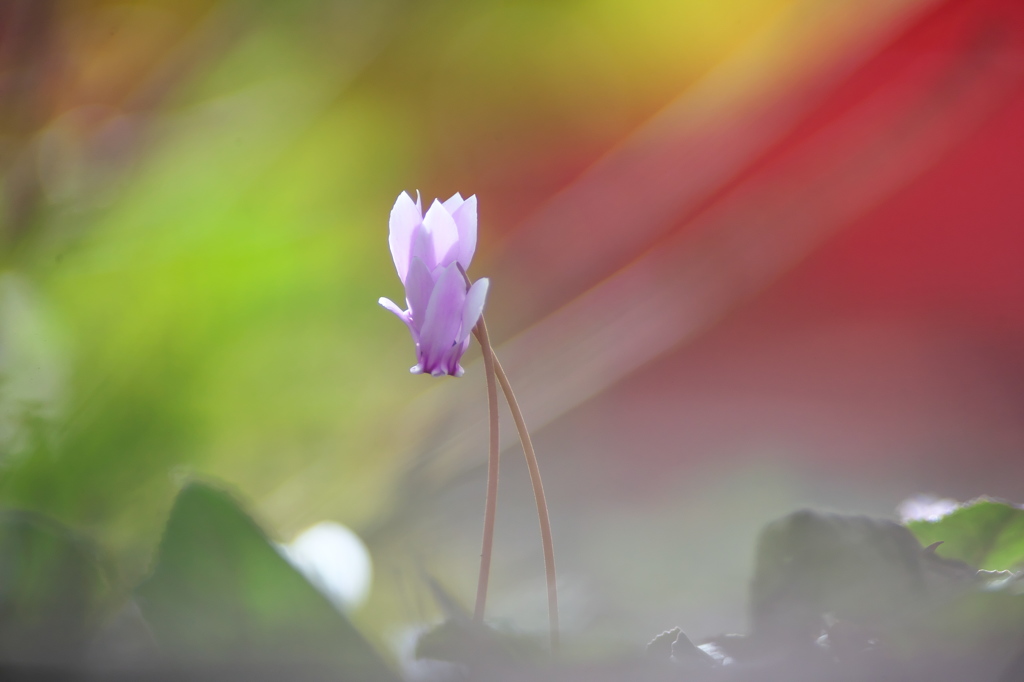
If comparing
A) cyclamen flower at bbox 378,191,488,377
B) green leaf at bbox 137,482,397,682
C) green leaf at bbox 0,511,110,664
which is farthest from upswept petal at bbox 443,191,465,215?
green leaf at bbox 0,511,110,664

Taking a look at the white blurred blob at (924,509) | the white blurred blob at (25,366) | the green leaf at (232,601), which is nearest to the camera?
the green leaf at (232,601)

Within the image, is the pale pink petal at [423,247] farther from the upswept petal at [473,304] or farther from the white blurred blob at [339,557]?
the white blurred blob at [339,557]

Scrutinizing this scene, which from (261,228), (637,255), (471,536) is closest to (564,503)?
(471,536)

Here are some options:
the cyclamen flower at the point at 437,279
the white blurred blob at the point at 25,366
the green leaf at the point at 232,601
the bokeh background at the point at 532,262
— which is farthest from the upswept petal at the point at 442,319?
the white blurred blob at the point at 25,366

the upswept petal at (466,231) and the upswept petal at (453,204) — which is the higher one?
the upswept petal at (453,204)

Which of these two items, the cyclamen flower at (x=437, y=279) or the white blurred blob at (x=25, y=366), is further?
the white blurred blob at (x=25, y=366)

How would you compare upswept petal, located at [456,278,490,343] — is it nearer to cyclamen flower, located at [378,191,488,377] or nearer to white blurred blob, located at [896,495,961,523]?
cyclamen flower, located at [378,191,488,377]

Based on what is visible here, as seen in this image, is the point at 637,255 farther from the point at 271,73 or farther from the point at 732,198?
the point at 271,73
